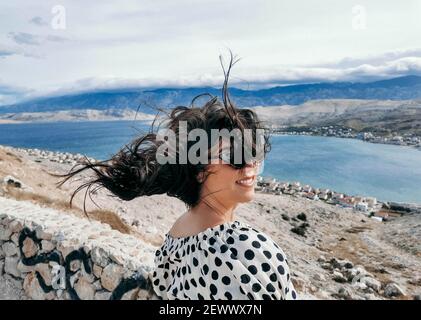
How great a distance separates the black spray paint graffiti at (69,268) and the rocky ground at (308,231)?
63cm

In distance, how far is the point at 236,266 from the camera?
1.69 metres

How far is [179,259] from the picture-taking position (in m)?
2.13

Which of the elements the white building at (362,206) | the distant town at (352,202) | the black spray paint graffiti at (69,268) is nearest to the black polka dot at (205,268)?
the black spray paint graffiti at (69,268)

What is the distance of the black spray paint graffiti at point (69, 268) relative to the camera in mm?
3896

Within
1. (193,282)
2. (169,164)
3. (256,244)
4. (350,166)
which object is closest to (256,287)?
(256,244)

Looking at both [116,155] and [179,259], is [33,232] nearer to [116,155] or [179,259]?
[116,155]

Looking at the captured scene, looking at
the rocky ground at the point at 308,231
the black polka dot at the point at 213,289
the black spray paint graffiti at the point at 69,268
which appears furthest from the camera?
the rocky ground at the point at 308,231

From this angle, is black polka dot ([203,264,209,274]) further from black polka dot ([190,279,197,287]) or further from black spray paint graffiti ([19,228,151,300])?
black spray paint graffiti ([19,228,151,300])

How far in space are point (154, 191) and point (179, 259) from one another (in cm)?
50

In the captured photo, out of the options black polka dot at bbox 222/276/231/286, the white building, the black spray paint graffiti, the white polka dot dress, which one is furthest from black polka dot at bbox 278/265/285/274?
the white building

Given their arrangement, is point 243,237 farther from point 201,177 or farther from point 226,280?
point 201,177

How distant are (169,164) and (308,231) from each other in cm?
2980

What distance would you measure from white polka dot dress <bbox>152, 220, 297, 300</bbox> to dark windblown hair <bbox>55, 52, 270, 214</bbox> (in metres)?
0.32

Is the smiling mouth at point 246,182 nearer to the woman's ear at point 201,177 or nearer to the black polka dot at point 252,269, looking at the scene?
the woman's ear at point 201,177
